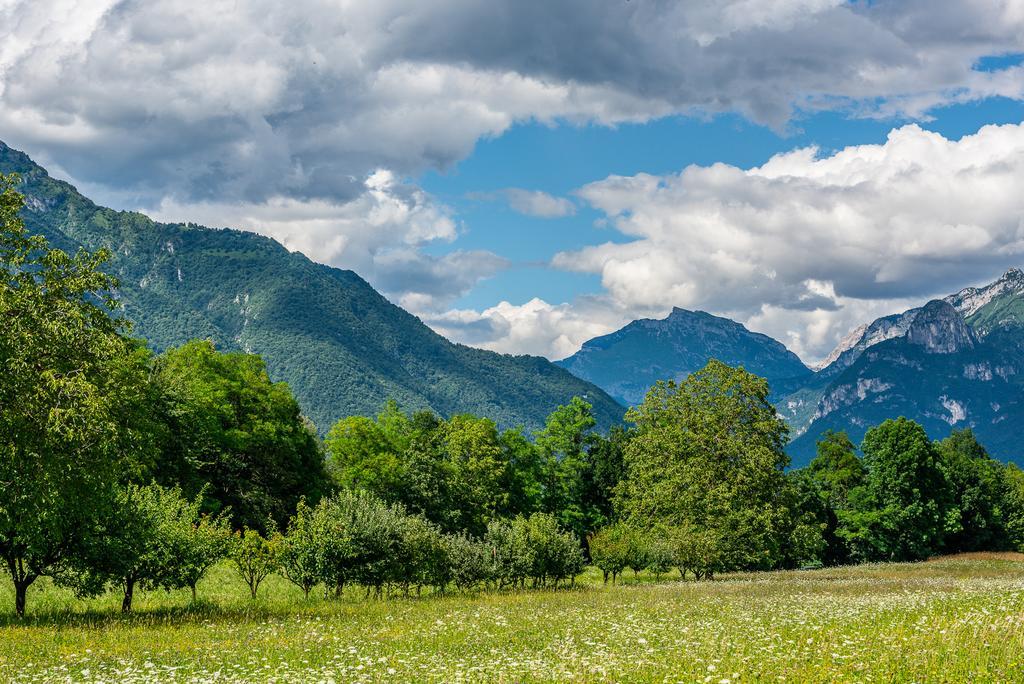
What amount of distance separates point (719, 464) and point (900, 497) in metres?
45.5

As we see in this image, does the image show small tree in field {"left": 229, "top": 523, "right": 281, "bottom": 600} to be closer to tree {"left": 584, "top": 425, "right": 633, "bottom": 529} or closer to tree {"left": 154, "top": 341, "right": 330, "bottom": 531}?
tree {"left": 154, "top": 341, "right": 330, "bottom": 531}

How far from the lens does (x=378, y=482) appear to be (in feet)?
247

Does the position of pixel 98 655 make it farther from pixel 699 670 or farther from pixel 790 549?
pixel 790 549

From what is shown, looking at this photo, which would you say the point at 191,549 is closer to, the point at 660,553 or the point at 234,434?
the point at 234,434

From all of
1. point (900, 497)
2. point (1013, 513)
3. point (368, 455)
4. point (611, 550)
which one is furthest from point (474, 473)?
point (1013, 513)

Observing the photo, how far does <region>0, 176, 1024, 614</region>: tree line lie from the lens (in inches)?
1070

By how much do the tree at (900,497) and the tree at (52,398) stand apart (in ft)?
261

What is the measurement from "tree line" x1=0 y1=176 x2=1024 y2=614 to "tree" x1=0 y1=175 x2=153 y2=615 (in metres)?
0.08

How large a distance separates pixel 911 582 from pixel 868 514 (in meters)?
50.1

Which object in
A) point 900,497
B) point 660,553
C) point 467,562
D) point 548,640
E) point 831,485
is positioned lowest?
point 660,553

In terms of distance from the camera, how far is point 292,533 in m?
39.7

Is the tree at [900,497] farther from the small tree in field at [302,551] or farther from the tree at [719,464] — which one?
the small tree in field at [302,551]

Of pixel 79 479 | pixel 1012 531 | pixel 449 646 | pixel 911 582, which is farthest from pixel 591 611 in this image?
pixel 1012 531

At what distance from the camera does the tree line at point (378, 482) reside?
27.2 meters
